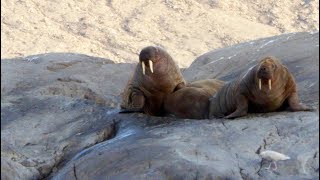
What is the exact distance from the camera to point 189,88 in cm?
740

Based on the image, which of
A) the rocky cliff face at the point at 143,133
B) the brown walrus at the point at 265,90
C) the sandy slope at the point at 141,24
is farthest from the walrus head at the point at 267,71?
the sandy slope at the point at 141,24

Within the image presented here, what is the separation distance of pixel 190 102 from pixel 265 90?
1.11 metres

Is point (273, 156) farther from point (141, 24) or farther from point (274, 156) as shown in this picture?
point (141, 24)

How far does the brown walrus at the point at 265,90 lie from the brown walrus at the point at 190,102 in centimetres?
59

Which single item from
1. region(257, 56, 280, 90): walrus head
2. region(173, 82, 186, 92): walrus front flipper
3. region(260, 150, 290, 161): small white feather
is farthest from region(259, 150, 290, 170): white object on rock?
region(173, 82, 186, 92): walrus front flipper

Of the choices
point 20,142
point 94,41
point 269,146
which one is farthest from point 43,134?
point 94,41

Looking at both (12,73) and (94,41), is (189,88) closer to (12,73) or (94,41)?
(12,73)

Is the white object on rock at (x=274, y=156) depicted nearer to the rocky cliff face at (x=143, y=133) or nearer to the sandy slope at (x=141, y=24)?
the rocky cliff face at (x=143, y=133)

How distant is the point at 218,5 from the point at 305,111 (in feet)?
59.2

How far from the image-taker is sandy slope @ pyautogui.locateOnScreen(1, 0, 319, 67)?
21.0 metres

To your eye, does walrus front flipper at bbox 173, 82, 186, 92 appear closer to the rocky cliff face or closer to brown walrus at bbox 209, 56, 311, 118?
the rocky cliff face

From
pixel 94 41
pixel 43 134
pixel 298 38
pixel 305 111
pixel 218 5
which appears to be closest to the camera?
Answer: pixel 305 111

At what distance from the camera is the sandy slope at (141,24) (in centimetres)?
2102

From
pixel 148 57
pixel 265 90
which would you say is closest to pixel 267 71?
pixel 265 90
